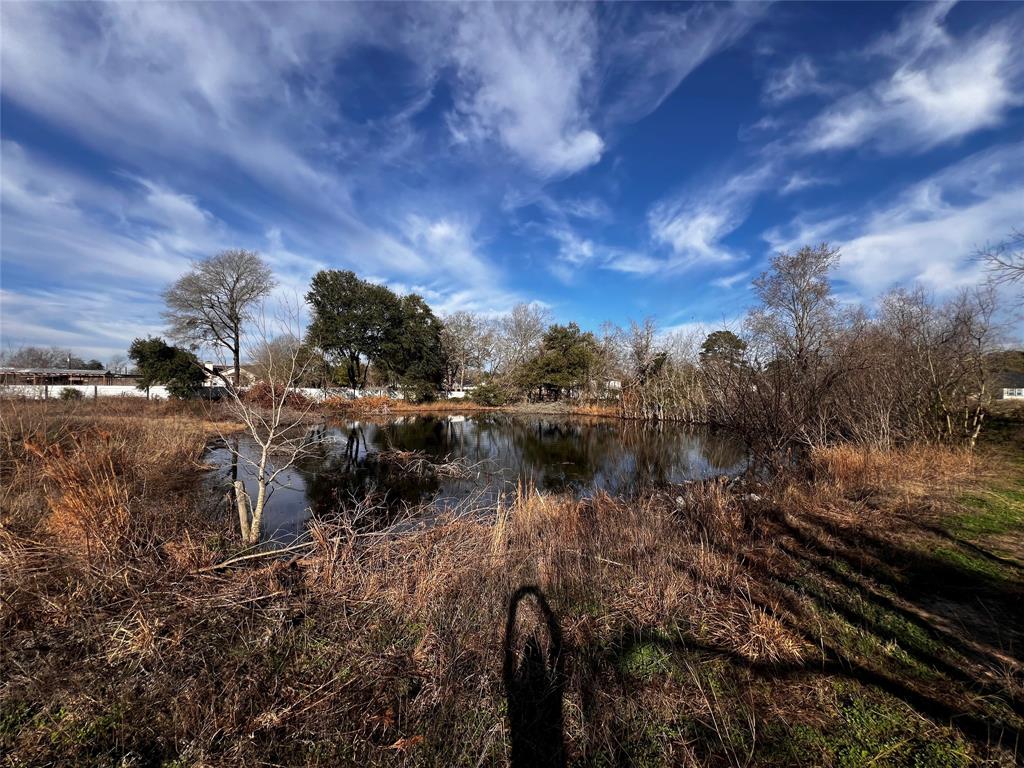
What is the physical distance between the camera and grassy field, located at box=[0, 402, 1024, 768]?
84.5 inches

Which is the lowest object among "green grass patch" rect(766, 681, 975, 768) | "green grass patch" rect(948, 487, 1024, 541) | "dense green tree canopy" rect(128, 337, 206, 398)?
"green grass patch" rect(766, 681, 975, 768)

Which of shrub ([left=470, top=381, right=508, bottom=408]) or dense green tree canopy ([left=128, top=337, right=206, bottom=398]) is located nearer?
dense green tree canopy ([left=128, top=337, right=206, bottom=398])

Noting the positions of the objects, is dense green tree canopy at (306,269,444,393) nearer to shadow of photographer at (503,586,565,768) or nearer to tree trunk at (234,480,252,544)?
tree trunk at (234,480,252,544)

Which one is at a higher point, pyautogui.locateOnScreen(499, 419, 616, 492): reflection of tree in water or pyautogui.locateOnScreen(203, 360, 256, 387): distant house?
pyautogui.locateOnScreen(203, 360, 256, 387): distant house

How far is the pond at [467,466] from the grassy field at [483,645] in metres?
1.91

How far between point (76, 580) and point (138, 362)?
97.7 ft

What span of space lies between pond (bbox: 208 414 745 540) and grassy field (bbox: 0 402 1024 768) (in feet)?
6.26

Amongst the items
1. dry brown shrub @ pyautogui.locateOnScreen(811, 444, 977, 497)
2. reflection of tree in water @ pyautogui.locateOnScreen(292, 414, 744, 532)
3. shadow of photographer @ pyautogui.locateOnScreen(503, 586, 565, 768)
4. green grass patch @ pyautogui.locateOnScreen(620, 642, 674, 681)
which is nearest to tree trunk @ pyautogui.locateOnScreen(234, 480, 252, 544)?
reflection of tree in water @ pyautogui.locateOnScreen(292, 414, 744, 532)

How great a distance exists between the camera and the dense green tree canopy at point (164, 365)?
24.8 meters

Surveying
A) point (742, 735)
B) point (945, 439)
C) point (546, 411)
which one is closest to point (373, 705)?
point (742, 735)

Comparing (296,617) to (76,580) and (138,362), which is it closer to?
(76,580)

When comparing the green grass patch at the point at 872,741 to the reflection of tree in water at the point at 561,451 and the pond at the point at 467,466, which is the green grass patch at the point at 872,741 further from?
the reflection of tree in water at the point at 561,451

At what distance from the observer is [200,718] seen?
2199 mm

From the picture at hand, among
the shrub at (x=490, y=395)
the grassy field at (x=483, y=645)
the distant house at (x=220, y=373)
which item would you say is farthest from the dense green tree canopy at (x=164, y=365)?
the grassy field at (x=483, y=645)
